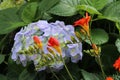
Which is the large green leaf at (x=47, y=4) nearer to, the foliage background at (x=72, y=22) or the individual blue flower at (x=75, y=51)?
the foliage background at (x=72, y=22)

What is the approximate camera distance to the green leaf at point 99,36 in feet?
4.38

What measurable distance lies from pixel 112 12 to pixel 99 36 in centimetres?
10

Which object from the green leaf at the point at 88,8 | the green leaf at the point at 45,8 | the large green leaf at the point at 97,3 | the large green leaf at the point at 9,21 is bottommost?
the large green leaf at the point at 9,21

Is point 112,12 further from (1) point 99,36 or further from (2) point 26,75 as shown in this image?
(2) point 26,75

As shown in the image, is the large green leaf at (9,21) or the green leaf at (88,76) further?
the large green leaf at (9,21)

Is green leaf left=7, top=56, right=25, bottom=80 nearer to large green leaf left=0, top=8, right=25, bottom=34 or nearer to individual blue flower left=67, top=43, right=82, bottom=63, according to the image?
large green leaf left=0, top=8, right=25, bottom=34

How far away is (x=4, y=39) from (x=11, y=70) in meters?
0.16

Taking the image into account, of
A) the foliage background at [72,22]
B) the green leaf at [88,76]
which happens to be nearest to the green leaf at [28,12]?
the foliage background at [72,22]

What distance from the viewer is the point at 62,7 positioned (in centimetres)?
139

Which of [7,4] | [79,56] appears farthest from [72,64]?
[7,4]

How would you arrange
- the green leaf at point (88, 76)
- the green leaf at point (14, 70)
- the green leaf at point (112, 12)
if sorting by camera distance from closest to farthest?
the green leaf at point (88, 76) → the green leaf at point (112, 12) → the green leaf at point (14, 70)

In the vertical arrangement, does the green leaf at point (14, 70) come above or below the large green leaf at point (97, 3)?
below

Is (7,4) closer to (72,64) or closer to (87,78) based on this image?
(72,64)

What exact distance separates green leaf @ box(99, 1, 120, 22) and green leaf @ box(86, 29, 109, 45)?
60 mm
